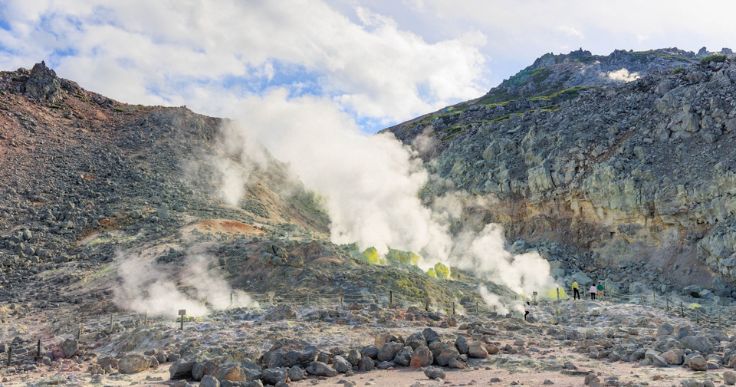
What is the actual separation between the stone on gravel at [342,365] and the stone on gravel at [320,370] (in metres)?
0.17

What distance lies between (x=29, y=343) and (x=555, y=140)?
36.7 metres

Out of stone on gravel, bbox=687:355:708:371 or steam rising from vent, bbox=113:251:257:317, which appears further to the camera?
steam rising from vent, bbox=113:251:257:317

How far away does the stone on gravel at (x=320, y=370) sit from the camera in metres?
13.2

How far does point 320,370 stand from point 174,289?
43.7 ft

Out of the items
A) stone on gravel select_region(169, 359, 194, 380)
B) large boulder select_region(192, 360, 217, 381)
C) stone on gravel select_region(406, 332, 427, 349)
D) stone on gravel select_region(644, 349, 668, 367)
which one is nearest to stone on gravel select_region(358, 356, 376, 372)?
stone on gravel select_region(406, 332, 427, 349)

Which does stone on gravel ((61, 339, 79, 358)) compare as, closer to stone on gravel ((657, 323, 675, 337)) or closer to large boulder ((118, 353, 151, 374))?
large boulder ((118, 353, 151, 374))

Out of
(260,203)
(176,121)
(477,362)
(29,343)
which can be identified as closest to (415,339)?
(477,362)

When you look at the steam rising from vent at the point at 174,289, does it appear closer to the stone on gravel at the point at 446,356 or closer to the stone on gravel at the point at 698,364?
the stone on gravel at the point at 446,356

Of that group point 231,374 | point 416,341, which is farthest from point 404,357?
point 231,374

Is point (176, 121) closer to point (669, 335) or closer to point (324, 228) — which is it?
point (324, 228)

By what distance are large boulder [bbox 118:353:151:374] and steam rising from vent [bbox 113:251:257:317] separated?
297 inches

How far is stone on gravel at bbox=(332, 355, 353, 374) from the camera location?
44.2ft

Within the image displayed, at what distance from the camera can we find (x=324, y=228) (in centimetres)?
4991

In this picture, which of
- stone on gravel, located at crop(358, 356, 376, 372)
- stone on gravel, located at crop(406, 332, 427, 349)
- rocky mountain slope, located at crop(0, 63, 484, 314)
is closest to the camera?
stone on gravel, located at crop(358, 356, 376, 372)
